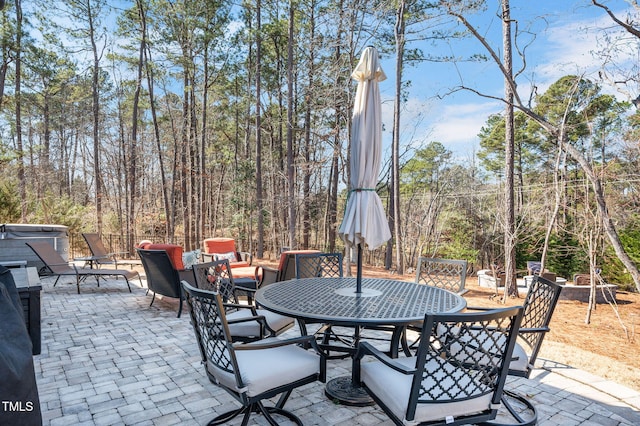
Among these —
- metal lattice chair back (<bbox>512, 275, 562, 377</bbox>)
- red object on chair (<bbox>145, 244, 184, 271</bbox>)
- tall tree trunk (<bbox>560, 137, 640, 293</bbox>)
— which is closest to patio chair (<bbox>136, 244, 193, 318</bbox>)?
red object on chair (<bbox>145, 244, 184, 271</bbox>)

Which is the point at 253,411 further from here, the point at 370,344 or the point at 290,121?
the point at 290,121

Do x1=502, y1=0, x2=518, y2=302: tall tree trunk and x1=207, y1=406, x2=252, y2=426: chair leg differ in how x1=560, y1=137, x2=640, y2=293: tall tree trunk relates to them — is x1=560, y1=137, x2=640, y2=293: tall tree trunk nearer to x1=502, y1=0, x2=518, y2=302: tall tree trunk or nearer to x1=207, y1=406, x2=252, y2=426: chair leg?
x1=502, y1=0, x2=518, y2=302: tall tree trunk

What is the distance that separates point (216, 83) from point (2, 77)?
6130 mm

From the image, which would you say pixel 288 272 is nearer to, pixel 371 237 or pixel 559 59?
pixel 371 237

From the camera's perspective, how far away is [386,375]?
5.97 ft

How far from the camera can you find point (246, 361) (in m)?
1.97

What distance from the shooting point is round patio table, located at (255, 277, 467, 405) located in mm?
1998

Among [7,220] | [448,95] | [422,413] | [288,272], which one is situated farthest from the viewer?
[7,220]

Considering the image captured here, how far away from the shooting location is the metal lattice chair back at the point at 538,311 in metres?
2.21

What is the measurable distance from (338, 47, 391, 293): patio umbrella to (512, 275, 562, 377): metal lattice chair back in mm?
1012

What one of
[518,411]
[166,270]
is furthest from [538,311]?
[166,270]

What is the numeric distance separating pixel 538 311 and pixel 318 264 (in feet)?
6.80

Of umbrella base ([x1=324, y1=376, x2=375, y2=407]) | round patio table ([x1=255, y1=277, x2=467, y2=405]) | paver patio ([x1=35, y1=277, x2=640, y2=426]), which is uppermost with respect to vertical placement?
round patio table ([x1=255, y1=277, x2=467, y2=405])

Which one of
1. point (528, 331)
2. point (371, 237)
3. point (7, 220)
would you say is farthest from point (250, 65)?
point (528, 331)
